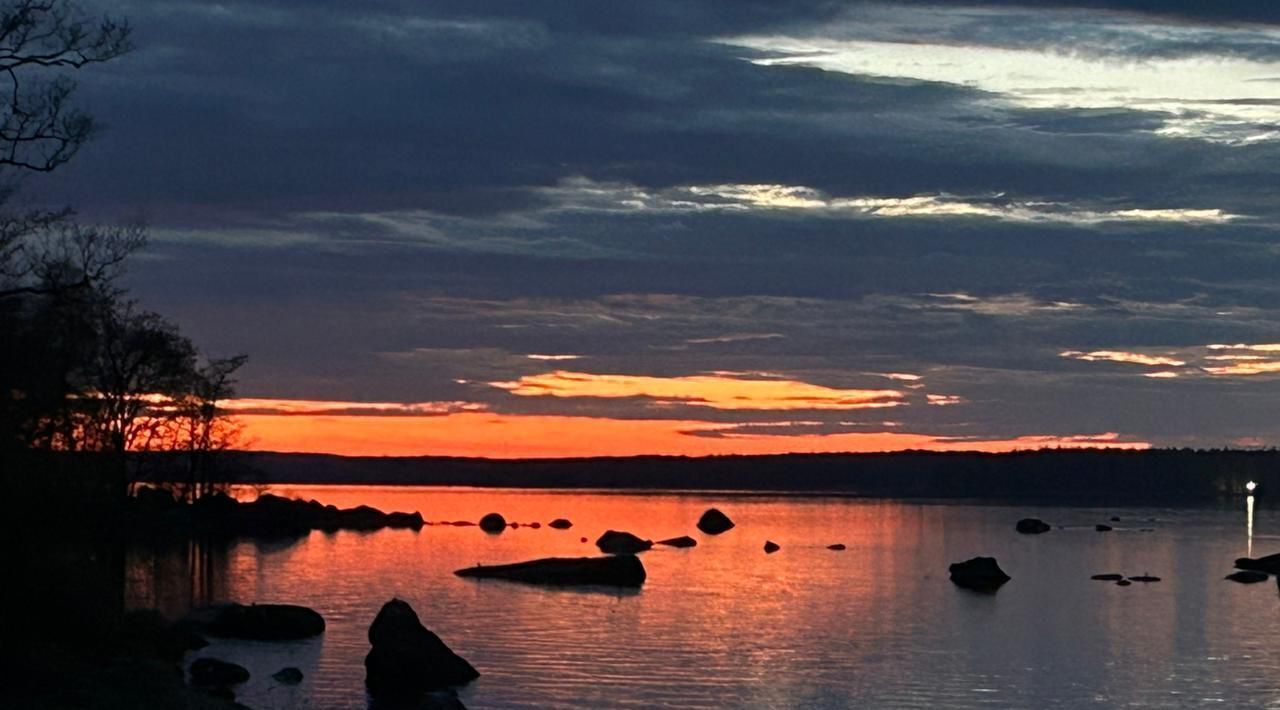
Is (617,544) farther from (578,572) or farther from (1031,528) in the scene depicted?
(1031,528)

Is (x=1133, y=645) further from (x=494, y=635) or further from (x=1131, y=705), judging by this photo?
(x=494, y=635)

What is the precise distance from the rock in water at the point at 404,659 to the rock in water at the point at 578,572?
3749cm

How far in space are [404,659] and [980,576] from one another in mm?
47460

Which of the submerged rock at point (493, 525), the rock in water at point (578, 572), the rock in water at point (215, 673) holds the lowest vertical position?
the rock in water at point (215, 673)

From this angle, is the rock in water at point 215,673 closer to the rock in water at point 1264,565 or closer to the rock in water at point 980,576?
the rock in water at point 980,576

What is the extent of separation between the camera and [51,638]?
34594 mm

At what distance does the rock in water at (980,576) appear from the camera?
82.6 m

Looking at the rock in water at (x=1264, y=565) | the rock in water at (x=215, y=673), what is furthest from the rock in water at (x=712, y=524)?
the rock in water at (x=215, y=673)

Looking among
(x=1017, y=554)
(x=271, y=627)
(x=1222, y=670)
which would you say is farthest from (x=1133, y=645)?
(x=1017, y=554)

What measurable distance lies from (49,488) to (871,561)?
261 feet

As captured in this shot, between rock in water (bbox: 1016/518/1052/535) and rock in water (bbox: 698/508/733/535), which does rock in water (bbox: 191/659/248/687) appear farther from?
rock in water (bbox: 1016/518/1052/535)

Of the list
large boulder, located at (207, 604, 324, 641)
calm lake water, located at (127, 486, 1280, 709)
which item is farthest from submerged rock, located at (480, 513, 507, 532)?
large boulder, located at (207, 604, 324, 641)

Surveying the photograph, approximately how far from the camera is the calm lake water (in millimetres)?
43375

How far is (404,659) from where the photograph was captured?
135 feet
